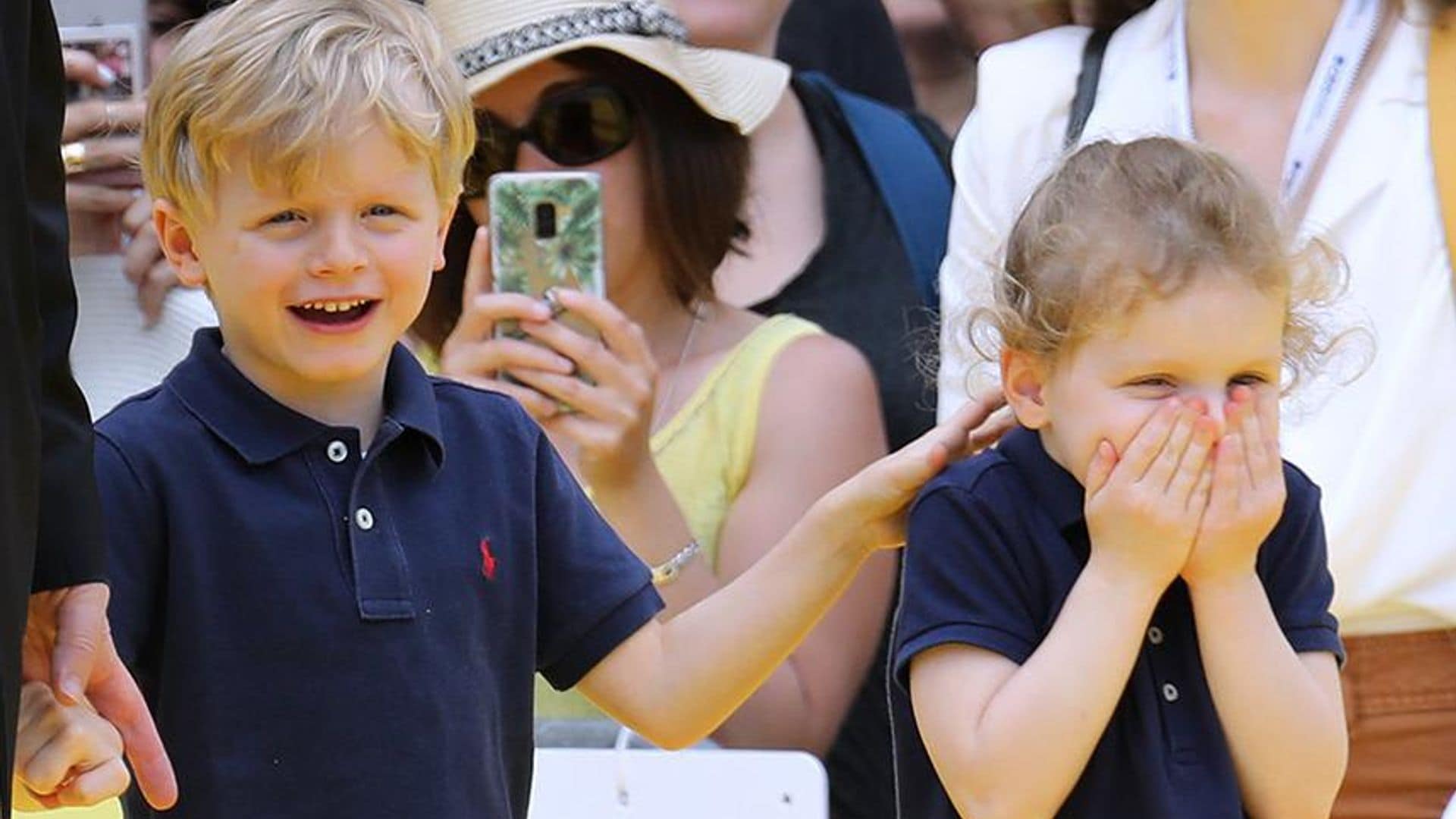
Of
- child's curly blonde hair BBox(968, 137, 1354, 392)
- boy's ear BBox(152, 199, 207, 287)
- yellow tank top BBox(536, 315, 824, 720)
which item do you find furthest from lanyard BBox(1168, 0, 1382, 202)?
boy's ear BBox(152, 199, 207, 287)

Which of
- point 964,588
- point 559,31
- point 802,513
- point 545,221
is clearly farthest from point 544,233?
point 964,588

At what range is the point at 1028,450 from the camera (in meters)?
2.58

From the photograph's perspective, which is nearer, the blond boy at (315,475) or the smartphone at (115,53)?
the blond boy at (315,475)

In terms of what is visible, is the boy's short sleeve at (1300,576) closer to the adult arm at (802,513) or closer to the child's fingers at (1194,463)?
the child's fingers at (1194,463)

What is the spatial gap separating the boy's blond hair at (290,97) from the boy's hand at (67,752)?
19.1 inches

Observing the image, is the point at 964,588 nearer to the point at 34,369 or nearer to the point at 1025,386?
the point at 1025,386

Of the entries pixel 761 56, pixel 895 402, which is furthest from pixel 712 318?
pixel 761 56

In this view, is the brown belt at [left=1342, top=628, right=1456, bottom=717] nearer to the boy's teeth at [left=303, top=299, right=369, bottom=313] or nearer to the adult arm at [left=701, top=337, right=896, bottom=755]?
the adult arm at [left=701, top=337, right=896, bottom=755]

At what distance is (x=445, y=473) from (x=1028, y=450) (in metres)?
0.55

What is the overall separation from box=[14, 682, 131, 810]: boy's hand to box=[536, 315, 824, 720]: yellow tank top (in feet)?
4.74

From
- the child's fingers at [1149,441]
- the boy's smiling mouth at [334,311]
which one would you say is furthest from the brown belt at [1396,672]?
the boy's smiling mouth at [334,311]

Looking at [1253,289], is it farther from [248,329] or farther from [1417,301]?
[248,329]

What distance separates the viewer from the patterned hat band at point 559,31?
357 cm

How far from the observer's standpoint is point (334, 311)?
2418mm
